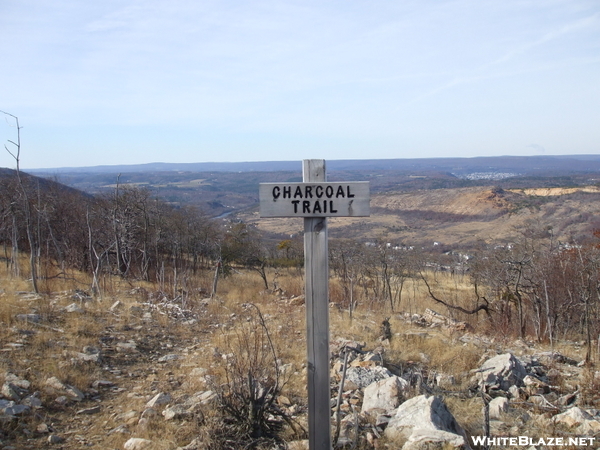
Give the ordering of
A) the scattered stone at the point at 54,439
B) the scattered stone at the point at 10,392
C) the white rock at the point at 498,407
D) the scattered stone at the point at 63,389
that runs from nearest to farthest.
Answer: the scattered stone at the point at 54,439 → the scattered stone at the point at 10,392 → the white rock at the point at 498,407 → the scattered stone at the point at 63,389

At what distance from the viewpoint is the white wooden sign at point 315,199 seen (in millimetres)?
2756

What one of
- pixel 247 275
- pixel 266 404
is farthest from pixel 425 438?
pixel 247 275

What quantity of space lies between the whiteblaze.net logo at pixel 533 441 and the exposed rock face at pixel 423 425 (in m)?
0.21

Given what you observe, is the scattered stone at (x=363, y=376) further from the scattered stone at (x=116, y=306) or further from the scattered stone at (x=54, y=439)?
the scattered stone at (x=116, y=306)

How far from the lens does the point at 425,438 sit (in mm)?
3289

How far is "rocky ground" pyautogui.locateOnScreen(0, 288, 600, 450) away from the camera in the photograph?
357 centimetres

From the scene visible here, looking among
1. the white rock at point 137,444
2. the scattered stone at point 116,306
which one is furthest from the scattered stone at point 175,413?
the scattered stone at point 116,306

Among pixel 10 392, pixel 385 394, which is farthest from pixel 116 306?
pixel 385 394

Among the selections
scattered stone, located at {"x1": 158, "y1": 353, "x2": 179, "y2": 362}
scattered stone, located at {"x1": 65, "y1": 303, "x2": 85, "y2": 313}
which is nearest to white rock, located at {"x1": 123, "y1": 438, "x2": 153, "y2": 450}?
scattered stone, located at {"x1": 158, "y1": 353, "x2": 179, "y2": 362}

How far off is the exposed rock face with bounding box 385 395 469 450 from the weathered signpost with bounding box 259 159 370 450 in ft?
3.03

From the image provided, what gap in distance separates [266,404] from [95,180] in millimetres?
115847

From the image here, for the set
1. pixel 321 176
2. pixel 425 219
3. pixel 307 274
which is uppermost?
pixel 321 176

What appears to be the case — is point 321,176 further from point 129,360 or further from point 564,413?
point 129,360

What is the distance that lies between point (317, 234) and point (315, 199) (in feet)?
0.73
